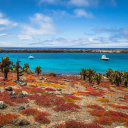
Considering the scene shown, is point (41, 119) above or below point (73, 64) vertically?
above

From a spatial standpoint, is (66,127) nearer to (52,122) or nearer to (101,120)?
(52,122)

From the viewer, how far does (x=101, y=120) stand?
11414 mm

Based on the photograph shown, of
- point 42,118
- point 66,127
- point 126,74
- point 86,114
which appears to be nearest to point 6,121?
point 42,118

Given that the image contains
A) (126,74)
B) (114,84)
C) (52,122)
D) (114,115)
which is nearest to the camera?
(52,122)

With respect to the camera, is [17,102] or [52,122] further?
[17,102]

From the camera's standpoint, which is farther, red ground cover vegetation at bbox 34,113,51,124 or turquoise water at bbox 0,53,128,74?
turquoise water at bbox 0,53,128,74

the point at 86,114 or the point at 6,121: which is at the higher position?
the point at 6,121

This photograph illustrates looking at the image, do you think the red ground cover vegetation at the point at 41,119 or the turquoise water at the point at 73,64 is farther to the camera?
the turquoise water at the point at 73,64

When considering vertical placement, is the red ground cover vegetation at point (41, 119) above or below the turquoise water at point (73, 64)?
above

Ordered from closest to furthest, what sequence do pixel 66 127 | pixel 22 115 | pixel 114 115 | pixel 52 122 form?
1. pixel 66 127
2. pixel 52 122
3. pixel 22 115
4. pixel 114 115

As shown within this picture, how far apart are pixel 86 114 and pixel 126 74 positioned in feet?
96.5

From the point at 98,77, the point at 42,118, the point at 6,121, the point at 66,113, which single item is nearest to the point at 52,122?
the point at 42,118

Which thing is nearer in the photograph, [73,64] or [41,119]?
[41,119]

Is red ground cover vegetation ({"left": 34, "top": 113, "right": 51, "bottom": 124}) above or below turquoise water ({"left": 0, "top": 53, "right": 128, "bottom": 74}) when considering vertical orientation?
above
